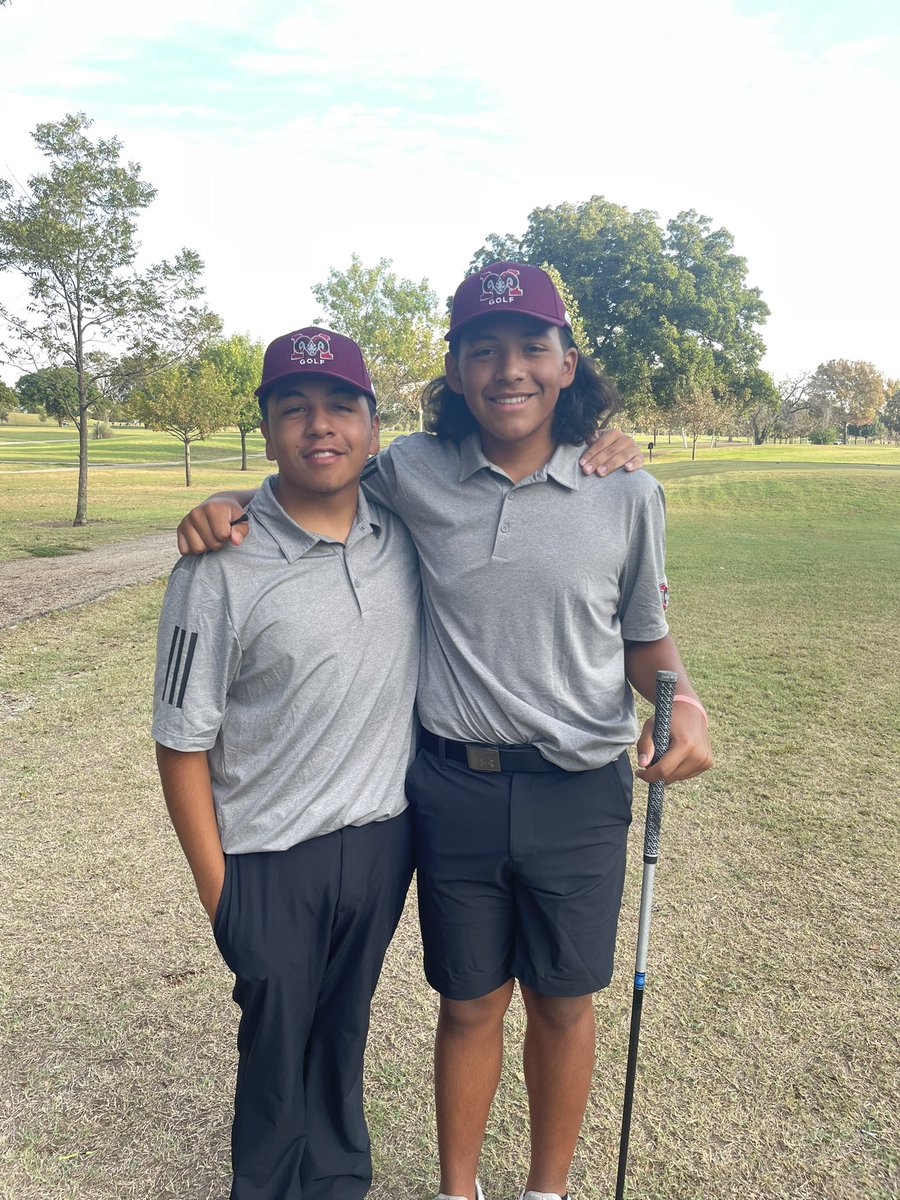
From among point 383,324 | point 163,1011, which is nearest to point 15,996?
point 163,1011

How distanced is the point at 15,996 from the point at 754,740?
4.90m

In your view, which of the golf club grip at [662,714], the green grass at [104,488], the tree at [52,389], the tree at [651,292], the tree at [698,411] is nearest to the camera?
the golf club grip at [662,714]

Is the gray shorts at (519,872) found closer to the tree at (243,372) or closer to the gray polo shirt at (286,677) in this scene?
the gray polo shirt at (286,677)

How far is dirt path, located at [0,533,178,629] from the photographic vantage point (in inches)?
420

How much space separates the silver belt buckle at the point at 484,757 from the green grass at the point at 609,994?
1.32 m

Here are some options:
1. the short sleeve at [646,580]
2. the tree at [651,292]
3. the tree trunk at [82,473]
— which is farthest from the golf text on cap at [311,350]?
the tree at [651,292]

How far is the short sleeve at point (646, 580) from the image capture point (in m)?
2.25

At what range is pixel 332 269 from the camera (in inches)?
1583

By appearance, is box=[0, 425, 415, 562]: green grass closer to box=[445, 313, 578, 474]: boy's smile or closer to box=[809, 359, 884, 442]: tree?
box=[445, 313, 578, 474]: boy's smile

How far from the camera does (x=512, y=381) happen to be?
7.35 feet

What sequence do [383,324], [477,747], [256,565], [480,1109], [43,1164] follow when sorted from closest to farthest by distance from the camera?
1. [256,565]
2. [477,747]
3. [480,1109]
4. [43,1164]
5. [383,324]

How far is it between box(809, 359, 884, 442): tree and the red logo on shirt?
91068mm

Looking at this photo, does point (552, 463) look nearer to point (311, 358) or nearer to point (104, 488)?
point (311, 358)

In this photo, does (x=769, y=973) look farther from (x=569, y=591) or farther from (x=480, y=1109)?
(x=569, y=591)
